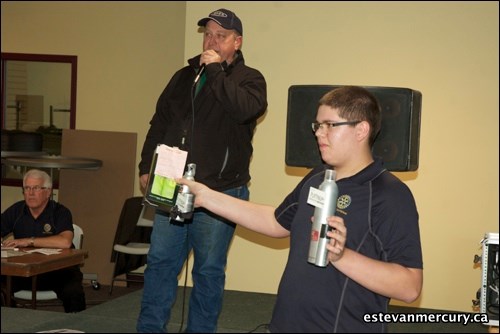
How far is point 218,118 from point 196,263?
641mm

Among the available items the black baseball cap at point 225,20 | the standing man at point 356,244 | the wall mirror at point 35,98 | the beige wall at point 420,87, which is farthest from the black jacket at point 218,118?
the wall mirror at point 35,98

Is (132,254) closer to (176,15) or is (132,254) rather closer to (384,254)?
(176,15)

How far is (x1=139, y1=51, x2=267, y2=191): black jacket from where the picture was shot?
304 centimetres

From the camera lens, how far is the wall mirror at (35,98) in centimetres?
723

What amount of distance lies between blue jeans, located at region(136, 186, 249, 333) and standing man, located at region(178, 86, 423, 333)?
2.79ft

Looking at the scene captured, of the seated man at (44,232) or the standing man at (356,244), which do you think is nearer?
the standing man at (356,244)

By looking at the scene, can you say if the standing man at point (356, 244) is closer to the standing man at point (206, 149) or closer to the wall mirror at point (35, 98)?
the standing man at point (206, 149)

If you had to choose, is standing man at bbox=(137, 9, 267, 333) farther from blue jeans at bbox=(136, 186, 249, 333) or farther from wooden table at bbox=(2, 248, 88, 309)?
wooden table at bbox=(2, 248, 88, 309)

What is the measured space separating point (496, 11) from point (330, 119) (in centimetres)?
298

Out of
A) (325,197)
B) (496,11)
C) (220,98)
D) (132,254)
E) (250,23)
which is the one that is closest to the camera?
(325,197)

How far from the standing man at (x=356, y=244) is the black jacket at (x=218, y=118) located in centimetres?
92

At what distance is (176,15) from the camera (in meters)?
7.16

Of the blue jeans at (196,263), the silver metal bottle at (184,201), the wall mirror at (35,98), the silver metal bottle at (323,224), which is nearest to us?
the silver metal bottle at (323,224)

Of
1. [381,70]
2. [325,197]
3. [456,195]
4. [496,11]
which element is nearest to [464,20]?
[496,11]
